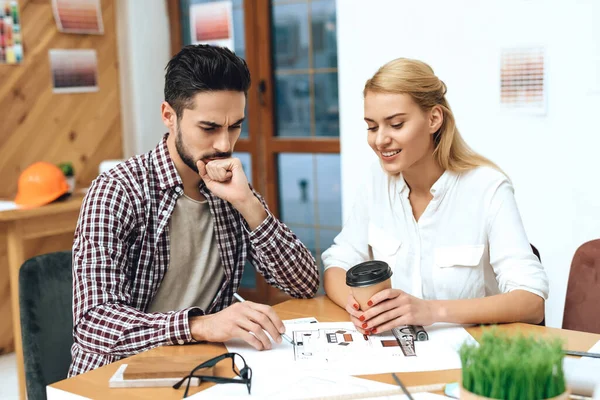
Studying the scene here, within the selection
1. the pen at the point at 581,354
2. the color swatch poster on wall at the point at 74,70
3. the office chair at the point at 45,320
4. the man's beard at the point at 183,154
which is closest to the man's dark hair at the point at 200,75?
the man's beard at the point at 183,154

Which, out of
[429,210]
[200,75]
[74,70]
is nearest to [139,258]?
[200,75]

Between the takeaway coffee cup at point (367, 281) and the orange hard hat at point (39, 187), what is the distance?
235 cm

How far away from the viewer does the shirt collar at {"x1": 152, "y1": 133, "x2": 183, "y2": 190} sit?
1840 millimetres

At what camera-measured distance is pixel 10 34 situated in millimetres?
3797

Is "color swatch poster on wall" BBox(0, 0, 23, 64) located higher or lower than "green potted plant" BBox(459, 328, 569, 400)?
higher

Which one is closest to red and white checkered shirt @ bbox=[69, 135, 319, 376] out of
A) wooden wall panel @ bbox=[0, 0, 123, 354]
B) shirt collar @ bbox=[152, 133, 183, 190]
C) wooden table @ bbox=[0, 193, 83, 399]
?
shirt collar @ bbox=[152, 133, 183, 190]

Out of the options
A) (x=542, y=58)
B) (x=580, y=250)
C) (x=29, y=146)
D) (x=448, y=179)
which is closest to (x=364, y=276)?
(x=448, y=179)

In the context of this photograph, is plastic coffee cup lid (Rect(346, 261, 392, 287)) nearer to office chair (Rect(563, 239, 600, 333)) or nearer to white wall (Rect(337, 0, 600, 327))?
office chair (Rect(563, 239, 600, 333))

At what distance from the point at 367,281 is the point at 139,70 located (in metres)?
3.30

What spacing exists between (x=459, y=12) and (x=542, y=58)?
431mm

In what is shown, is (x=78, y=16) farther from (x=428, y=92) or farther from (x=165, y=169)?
(x=428, y=92)

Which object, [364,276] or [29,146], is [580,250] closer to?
[364,276]

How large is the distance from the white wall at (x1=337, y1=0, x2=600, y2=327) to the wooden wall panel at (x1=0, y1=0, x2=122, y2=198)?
1845 millimetres

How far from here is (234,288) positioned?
6.56 ft
